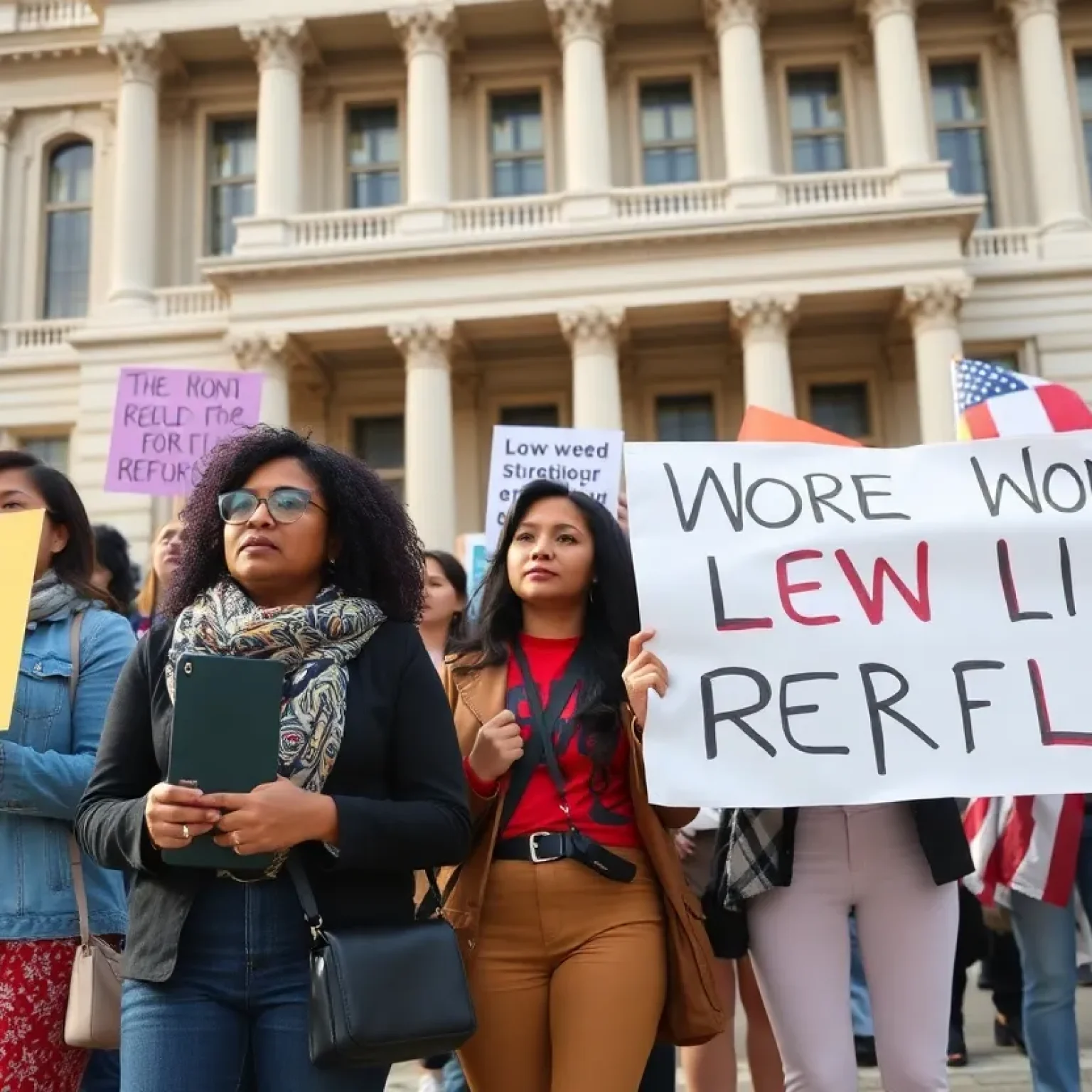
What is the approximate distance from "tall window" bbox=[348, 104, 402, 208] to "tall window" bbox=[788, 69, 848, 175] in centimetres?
748

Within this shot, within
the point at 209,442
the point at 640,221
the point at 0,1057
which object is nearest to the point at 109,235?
the point at 640,221

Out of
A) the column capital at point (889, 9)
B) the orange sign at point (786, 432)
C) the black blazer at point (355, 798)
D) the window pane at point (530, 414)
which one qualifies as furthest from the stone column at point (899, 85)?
the black blazer at point (355, 798)

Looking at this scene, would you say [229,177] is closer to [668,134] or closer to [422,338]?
[422,338]

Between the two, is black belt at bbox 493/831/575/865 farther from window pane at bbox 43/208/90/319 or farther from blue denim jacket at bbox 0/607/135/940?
window pane at bbox 43/208/90/319

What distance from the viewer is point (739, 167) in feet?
64.8

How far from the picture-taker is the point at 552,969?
2.81m

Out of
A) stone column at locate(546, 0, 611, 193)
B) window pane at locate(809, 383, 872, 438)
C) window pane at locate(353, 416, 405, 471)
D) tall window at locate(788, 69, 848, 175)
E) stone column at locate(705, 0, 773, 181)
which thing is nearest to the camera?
stone column at locate(705, 0, 773, 181)

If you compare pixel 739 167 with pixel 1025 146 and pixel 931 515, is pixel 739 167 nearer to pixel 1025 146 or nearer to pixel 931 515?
pixel 1025 146

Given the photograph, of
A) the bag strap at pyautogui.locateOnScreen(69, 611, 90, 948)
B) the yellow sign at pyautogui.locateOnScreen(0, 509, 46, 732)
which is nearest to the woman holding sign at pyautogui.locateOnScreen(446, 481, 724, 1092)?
the bag strap at pyautogui.locateOnScreen(69, 611, 90, 948)

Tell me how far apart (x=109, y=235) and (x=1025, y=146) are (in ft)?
55.7

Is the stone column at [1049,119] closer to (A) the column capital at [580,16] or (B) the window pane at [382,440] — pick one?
(A) the column capital at [580,16]

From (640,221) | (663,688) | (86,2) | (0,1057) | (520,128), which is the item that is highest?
(86,2)

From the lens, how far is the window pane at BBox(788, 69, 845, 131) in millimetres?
22219

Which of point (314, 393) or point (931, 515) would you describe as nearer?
point (931, 515)
